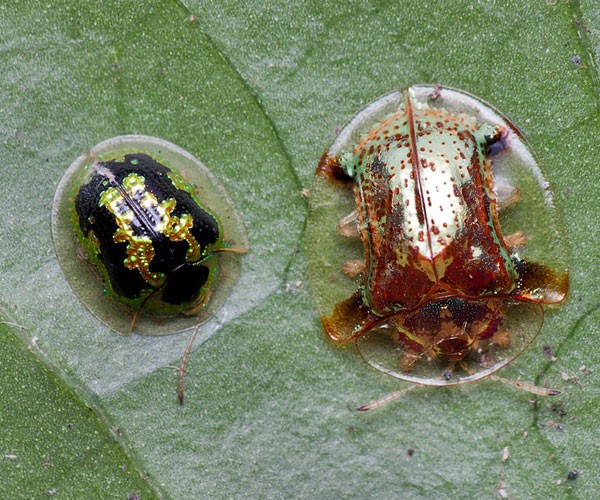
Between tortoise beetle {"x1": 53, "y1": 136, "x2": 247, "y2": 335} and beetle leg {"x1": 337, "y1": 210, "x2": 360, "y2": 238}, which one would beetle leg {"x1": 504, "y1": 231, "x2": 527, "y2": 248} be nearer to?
beetle leg {"x1": 337, "y1": 210, "x2": 360, "y2": 238}

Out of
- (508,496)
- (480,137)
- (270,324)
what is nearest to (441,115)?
(480,137)

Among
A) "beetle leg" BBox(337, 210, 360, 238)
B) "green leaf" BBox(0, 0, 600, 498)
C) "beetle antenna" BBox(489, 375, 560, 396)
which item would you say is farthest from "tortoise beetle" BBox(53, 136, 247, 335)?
"beetle antenna" BBox(489, 375, 560, 396)

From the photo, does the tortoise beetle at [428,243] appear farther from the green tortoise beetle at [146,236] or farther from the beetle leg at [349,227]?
the green tortoise beetle at [146,236]

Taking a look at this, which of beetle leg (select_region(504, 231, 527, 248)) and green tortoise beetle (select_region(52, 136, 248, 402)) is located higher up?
Answer: green tortoise beetle (select_region(52, 136, 248, 402))

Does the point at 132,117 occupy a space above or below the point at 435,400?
above

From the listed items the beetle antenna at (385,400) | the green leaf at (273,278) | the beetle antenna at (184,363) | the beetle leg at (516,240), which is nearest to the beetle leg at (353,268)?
the green leaf at (273,278)

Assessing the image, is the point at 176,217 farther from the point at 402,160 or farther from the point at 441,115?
the point at 441,115
